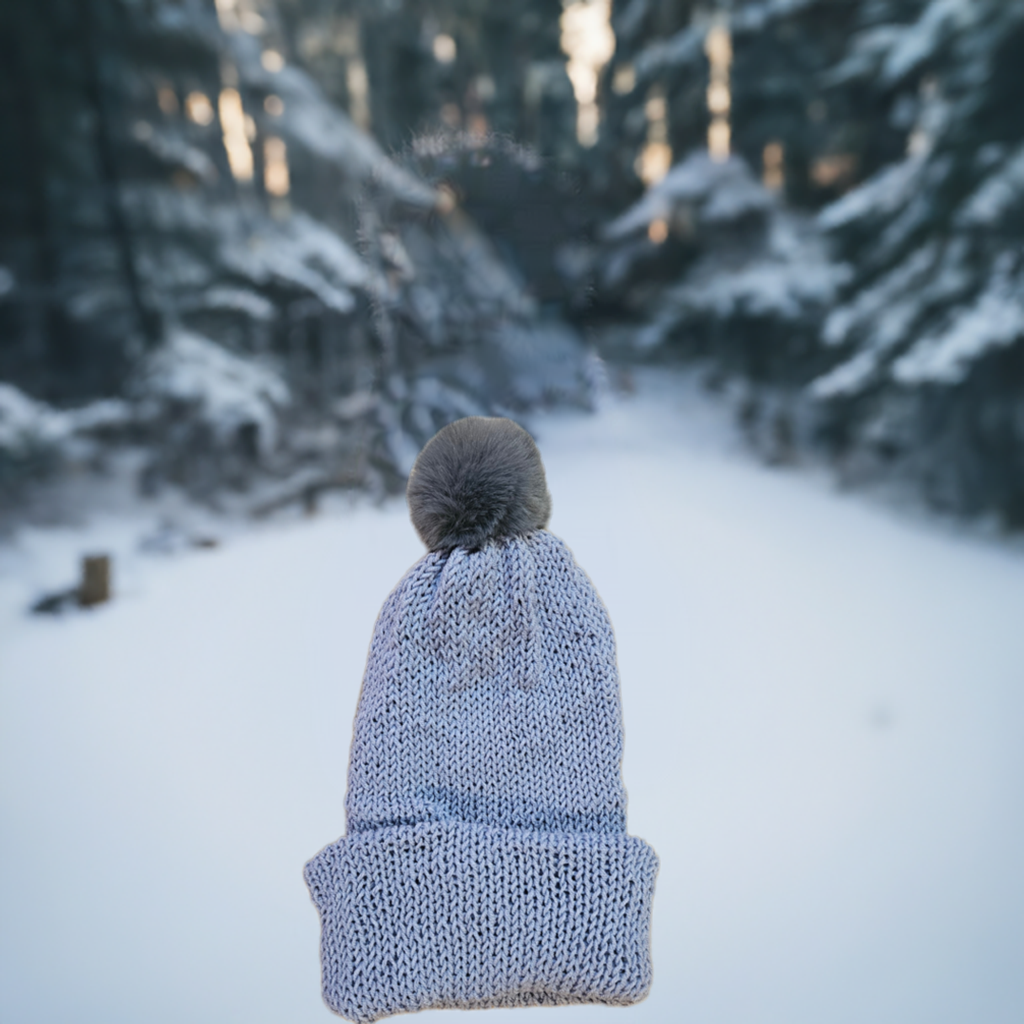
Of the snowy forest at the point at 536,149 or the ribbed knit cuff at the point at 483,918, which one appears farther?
the snowy forest at the point at 536,149

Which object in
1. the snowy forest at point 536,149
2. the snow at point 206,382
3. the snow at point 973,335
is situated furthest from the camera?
the snow at point 206,382

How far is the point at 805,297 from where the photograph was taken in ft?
15.6

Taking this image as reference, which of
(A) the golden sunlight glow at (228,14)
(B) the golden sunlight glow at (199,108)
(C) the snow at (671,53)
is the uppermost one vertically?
(C) the snow at (671,53)

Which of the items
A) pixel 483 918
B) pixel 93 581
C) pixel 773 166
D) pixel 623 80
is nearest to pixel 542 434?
pixel 483 918

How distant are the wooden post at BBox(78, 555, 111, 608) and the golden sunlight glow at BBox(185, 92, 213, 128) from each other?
9.22 ft

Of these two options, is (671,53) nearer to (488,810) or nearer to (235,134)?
(235,134)

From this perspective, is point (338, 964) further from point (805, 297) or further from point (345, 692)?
point (805, 297)

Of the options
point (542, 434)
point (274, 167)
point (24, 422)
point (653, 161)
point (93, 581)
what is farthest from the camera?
point (653, 161)

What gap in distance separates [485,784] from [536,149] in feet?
10.4

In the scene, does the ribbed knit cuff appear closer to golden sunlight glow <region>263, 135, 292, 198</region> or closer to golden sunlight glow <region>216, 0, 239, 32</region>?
golden sunlight glow <region>263, 135, 292, 198</region>

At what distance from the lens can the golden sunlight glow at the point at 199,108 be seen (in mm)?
4480

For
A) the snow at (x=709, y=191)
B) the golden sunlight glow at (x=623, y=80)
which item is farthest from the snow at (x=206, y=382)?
the golden sunlight glow at (x=623, y=80)

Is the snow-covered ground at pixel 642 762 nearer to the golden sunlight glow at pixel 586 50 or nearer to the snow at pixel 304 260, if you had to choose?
the snow at pixel 304 260

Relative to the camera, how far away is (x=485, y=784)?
1454mm
